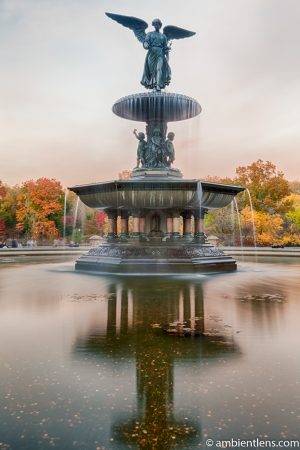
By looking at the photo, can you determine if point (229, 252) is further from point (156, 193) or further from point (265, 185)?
point (156, 193)

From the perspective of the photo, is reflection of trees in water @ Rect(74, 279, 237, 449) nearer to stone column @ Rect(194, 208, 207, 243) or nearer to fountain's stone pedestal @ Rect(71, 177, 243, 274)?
fountain's stone pedestal @ Rect(71, 177, 243, 274)

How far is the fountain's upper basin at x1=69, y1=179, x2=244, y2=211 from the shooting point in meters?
14.0

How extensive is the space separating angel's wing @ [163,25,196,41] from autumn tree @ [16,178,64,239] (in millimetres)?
34786

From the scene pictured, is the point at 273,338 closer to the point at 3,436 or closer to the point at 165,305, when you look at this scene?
the point at 165,305

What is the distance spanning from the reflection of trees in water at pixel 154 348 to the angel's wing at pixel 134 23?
13016 mm

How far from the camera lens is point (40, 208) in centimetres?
5050

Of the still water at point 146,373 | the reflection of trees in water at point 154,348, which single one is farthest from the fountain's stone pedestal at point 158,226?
the still water at point 146,373

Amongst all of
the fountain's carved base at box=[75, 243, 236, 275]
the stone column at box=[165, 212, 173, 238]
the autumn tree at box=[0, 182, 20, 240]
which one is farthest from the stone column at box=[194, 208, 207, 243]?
the autumn tree at box=[0, 182, 20, 240]

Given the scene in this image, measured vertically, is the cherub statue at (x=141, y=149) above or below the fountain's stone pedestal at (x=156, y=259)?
above

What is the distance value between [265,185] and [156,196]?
32.5 metres

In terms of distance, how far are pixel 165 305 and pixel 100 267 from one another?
740 cm

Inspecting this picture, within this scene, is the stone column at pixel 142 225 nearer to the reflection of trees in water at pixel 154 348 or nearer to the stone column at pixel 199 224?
the stone column at pixel 199 224

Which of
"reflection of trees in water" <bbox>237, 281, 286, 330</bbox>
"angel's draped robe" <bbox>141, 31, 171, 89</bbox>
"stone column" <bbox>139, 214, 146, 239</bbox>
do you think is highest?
"angel's draped robe" <bbox>141, 31, 171, 89</bbox>

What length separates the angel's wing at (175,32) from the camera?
17.5 m
